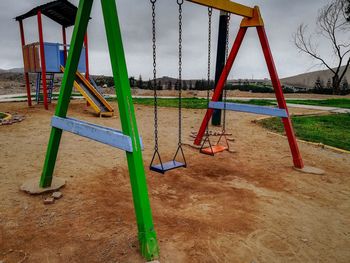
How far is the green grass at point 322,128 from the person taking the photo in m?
6.70

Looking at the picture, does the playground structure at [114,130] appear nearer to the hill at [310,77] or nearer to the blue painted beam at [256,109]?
the blue painted beam at [256,109]

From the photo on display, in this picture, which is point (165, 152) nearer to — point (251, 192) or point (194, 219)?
point (251, 192)

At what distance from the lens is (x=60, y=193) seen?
3.36m

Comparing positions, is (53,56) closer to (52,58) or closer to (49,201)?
(52,58)

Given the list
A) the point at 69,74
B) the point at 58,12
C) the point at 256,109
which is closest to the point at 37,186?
the point at 69,74

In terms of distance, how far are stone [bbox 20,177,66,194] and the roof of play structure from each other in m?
8.01

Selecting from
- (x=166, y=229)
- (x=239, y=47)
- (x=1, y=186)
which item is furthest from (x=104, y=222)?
(x=239, y=47)

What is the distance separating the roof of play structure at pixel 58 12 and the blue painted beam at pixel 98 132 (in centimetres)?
827

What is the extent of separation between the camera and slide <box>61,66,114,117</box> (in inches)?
375

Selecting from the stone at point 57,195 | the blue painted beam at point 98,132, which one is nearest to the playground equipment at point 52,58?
the stone at point 57,195

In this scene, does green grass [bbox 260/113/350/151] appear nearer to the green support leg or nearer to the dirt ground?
the dirt ground

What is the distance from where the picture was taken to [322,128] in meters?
8.27

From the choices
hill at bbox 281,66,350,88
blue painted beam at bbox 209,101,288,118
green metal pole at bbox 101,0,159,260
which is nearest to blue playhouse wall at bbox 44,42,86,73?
blue painted beam at bbox 209,101,288,118

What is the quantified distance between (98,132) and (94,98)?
7.83 m
